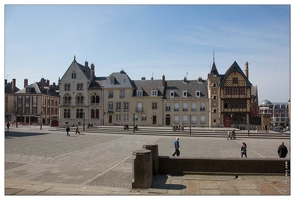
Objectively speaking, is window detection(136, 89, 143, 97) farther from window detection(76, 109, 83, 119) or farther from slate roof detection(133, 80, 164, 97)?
window detection(76, 109, 83, 119)

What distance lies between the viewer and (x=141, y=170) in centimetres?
1004

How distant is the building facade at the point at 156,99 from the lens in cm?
5194

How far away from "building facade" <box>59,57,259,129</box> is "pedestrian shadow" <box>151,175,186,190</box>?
132 ft

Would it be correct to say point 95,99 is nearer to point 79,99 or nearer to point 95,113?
point 95,113

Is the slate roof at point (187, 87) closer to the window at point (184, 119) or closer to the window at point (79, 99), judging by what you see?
the window at point (184, 119)

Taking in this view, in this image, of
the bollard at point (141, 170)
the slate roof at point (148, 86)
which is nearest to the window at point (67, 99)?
the slate roof at point (148, 86)

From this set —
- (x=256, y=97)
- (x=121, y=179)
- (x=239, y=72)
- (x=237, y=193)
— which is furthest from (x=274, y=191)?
(x=256, y=97)

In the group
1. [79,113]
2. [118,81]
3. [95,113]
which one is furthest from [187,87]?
[79,113]

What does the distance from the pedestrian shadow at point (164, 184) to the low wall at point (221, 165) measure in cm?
67

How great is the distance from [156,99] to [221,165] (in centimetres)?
4520

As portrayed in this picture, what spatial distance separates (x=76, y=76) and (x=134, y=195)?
53856mm

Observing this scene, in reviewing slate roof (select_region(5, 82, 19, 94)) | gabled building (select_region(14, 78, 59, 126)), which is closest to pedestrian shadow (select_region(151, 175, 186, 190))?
gabled building (select_region(14, 78, 59, 126))

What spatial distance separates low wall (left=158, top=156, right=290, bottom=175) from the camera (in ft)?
37.8

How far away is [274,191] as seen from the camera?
9.36 meters
